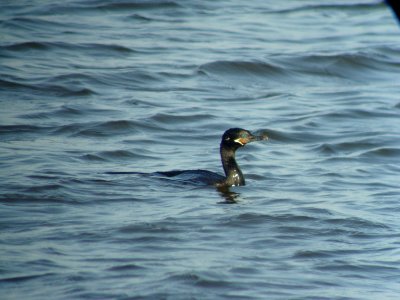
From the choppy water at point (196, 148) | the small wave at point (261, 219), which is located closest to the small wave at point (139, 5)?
the choppy water at point (196, 148)

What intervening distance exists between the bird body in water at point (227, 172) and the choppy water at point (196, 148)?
13cm

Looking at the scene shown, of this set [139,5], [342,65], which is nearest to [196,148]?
[342,65]

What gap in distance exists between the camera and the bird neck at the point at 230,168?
1069 centimetres

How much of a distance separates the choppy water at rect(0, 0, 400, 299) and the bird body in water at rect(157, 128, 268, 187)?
130 mm

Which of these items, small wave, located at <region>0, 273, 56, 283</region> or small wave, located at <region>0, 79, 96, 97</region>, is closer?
small wave, located at <region>0, 273, 56, 283</region>

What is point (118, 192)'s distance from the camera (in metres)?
10.1

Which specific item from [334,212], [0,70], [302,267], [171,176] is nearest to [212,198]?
[171,176]

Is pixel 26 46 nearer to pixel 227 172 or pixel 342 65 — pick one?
pixel 342 65

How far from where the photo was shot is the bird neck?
10685 mm

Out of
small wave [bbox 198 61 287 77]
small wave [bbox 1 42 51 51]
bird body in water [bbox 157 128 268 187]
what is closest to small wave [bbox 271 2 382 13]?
small wave [bbox 198 61 287 77]

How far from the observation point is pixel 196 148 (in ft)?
40.9

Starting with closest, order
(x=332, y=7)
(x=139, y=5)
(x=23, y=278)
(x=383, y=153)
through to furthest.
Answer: (x=23, y=278)
(x=383, y=153)
(x=139, y=5)
(x=332, y=7)

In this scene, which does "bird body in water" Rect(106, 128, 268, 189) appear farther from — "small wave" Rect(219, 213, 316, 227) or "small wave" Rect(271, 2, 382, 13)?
"small wave" Rect(271, 2, 382, 13)

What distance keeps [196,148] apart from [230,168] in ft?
Result: 5.69
